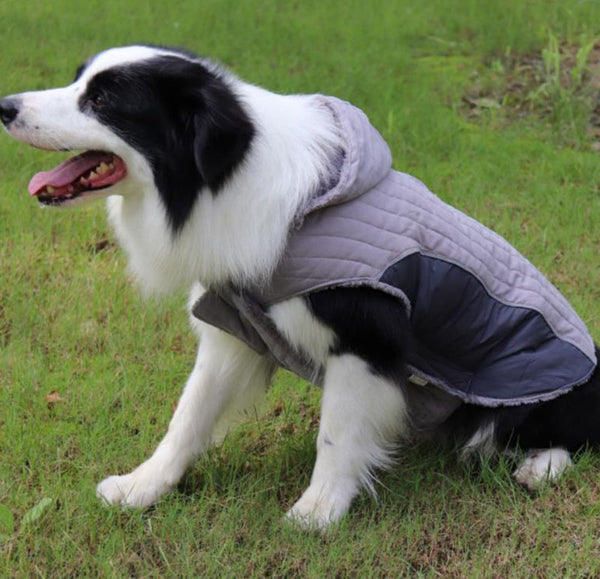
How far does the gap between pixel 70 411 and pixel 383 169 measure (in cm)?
142

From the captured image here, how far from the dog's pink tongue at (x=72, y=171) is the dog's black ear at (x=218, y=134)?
30 cm

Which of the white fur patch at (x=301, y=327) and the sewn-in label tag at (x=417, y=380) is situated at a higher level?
the white fur patch at (x=301, y=327)

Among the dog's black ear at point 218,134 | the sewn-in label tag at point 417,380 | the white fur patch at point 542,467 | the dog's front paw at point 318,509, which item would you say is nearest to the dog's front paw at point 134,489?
the dog's front paw at point 318,509

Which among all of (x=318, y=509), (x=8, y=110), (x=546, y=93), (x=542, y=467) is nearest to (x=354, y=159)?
(x=8, y=110)

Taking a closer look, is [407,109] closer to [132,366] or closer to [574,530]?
[132,366]

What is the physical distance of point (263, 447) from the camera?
10.3 ft

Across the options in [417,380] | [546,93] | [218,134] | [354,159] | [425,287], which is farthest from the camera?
[546,93]

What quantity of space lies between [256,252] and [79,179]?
524 mm

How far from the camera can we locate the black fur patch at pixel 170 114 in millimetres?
2369

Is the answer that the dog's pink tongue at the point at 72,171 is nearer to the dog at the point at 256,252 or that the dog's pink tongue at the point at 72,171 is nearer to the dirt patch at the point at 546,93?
the dog at the point at 256,252

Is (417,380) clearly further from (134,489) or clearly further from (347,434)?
(134,489)

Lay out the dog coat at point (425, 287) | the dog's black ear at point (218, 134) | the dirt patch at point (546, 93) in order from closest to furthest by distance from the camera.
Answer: the dog's black ear at point (218, 134), the dog coat at point (425, 287), the dirt patch at point (546, 93)

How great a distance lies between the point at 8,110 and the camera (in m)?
Result: 2.40

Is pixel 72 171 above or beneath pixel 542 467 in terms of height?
above
